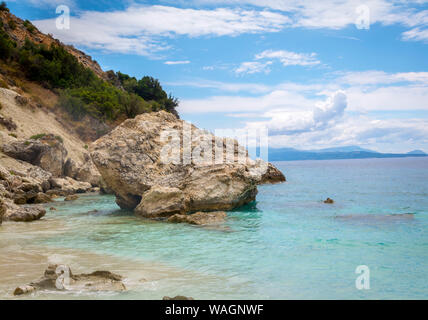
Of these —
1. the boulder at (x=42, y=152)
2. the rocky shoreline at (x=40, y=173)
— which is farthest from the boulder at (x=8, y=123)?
the rocky shoreline at (x=40, y=173)

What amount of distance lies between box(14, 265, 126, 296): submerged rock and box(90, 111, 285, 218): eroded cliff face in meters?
7.43

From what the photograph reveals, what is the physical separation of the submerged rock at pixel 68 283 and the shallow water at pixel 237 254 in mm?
243

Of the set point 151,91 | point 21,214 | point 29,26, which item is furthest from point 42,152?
point 29,26

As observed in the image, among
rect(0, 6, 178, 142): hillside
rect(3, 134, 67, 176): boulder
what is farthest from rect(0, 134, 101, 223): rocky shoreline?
rect(0, 6, 178, 142): hillside

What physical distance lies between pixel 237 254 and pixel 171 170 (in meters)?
→ 7.29

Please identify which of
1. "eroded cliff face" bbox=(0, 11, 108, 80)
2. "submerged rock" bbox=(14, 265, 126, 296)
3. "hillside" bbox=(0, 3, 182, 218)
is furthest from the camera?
"eroded cliff face" bbox=(0, 11, 108, 80)

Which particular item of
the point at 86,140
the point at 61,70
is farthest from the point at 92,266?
the point at 61,70

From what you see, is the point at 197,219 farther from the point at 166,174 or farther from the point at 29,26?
the point at 29,26

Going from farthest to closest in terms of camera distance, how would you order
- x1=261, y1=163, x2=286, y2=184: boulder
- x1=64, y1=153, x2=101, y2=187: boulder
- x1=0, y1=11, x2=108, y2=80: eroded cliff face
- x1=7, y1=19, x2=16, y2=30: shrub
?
x1=7, y1=19, x2=16, y2=30: shrub
x1=0, y1=11, x2=108, y2=80: eroded cliff face
x1=261, y1=163, x2=286, y2=184: boulder
x1=64, y1=153, x2=101, y2=187: boulder

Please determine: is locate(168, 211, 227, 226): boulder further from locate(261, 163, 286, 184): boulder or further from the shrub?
the shrub

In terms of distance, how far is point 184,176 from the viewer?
1464 cm

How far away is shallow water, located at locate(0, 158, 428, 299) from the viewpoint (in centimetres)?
608

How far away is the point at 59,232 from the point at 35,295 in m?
6.15

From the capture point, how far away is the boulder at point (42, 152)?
80.0ft
